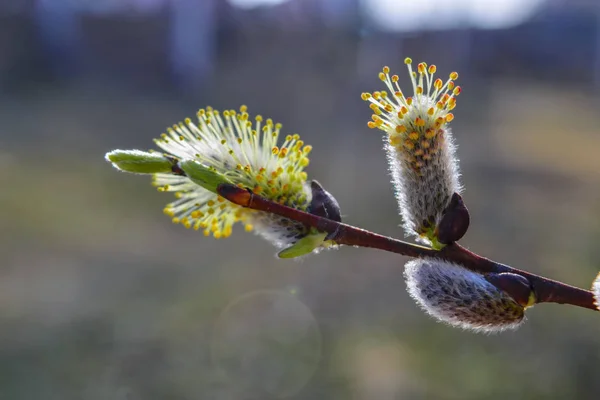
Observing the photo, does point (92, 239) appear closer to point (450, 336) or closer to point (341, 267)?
point (341, 267)

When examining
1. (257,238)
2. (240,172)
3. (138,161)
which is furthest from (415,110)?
(257,238)

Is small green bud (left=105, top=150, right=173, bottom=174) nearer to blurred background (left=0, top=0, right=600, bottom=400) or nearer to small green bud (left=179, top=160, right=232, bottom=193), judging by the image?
small green bud (left=179, top=160, right=232, bottom=193)

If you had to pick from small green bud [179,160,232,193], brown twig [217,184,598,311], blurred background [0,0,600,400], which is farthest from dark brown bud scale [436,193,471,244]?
blurred background [0,0,600,400]

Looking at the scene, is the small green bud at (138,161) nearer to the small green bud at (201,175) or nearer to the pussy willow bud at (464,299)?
the small green bud at (201,175)

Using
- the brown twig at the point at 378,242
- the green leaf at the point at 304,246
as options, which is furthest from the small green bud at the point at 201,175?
the green leaf at the point at 304,246

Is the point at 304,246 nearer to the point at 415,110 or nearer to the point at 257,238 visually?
the point at 415,110
